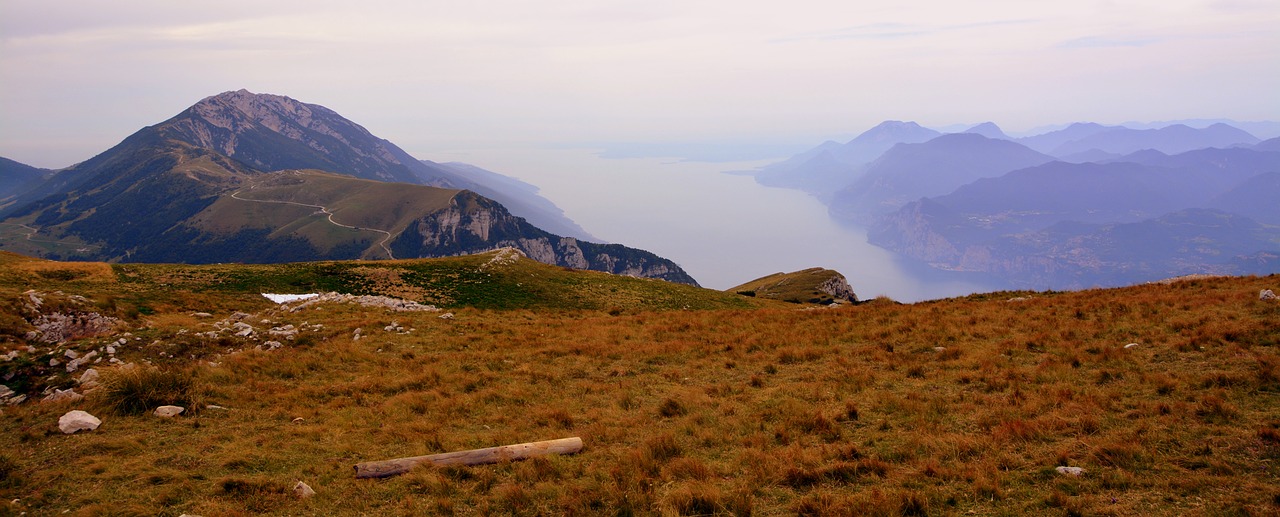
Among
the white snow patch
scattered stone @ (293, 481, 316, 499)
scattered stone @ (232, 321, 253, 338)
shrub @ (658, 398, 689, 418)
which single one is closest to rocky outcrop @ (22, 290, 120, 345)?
scattered stone @ (232, 321, 253, 338)

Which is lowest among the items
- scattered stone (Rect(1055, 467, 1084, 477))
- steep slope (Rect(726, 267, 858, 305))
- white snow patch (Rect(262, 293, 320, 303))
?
steep slope (Rect(726, 267, 858, 305))

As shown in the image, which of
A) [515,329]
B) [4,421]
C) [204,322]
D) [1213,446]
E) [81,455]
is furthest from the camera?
[515,329]

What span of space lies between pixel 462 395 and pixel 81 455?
25.0 ft

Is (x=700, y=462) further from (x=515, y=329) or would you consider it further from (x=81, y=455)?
(x=515, y=329)

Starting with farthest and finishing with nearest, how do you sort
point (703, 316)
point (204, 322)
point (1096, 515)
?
point (703, 316)
point (204, 322)
point (1096, 515)

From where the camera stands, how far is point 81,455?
1138cm

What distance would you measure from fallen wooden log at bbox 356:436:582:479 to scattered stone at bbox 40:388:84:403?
9618 millimetres

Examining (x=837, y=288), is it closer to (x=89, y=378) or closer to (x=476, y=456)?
(x=476, y=456)

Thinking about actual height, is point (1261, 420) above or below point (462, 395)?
above

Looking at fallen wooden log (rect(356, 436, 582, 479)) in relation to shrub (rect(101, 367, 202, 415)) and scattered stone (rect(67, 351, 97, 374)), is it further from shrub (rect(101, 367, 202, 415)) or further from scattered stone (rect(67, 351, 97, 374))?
scattered stone (rect(67, 351, 97, 374))

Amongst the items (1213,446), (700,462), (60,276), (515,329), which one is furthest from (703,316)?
(60,276)

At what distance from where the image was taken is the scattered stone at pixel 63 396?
562 inches

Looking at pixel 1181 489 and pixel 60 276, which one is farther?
pixel 60 276

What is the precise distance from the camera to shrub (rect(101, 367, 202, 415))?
1402 cm
